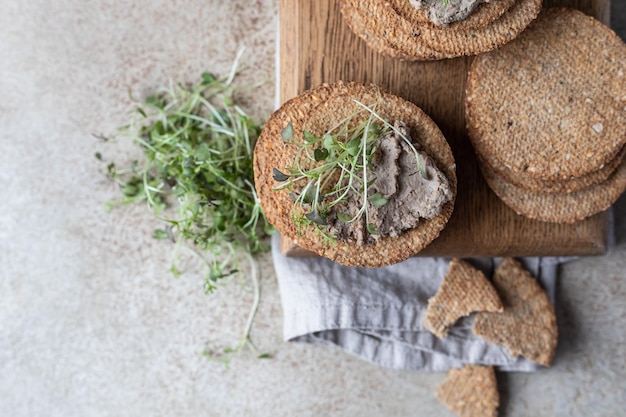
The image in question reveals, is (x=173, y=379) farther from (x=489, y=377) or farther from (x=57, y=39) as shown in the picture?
(x=57, y=39)

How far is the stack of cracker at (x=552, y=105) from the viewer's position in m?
2.10

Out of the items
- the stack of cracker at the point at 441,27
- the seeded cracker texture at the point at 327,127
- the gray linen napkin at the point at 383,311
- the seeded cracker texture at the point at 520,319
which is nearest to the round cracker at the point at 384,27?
the stack of cracker at the point at 441,27

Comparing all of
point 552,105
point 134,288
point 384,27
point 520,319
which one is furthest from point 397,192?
point 134,288

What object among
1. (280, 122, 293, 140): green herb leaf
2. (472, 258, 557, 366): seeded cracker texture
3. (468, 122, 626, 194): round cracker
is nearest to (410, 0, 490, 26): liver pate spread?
(468, 122, 626, 194): round cracker

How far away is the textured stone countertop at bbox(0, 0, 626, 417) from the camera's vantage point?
2641mm

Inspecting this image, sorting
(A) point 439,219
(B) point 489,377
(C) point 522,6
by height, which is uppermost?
(C) point 522,6

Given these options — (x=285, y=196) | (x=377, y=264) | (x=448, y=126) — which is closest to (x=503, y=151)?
(x=448, y=126)

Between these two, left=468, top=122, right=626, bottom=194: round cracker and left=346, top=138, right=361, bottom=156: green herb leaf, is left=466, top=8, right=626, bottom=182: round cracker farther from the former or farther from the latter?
left=346, top=138, right=361, bottom=156: green herb leaf

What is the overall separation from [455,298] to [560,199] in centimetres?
55

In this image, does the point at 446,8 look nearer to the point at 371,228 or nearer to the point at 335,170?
the point at 335,170

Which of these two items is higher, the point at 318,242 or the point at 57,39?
the point at 57,39

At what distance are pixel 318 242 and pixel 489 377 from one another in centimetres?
114

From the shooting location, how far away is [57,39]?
8.68ft

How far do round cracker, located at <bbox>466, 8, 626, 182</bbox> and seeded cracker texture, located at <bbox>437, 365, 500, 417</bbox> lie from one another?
94 cm
